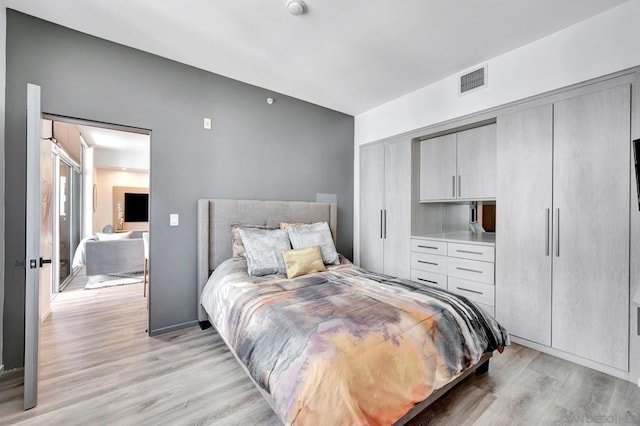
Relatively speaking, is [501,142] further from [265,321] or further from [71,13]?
[71,13]

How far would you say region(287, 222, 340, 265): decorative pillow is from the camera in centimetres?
290

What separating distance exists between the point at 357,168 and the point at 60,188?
4.74 meters

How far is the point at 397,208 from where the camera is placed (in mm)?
3660

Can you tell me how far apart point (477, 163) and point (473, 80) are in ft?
2.83

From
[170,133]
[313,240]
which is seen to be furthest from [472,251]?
[170,133]

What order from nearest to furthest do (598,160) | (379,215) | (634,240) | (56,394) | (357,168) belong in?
(56,394), (634,240), (598,160), (379,215), (357,168)

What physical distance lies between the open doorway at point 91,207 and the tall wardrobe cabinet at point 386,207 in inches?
112

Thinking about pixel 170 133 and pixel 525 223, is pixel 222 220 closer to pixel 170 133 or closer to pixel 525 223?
pixel 170 133

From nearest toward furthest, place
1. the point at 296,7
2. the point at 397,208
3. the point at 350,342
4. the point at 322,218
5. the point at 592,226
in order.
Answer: the point at 350,342, the point at 296,7, the point at 592,226, the point at 397,208, the point at 322,218

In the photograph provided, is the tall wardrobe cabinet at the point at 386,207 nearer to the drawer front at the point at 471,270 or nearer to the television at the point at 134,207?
the drawer front at the point at 471,270

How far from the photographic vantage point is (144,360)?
7.46ft

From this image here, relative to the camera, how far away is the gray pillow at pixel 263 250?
2.56 meters

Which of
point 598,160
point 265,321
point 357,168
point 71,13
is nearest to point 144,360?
point 265,321

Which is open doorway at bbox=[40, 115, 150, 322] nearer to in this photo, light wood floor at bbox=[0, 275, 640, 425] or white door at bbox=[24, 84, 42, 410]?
white door at bbox=[24, 84, 42, 410]
